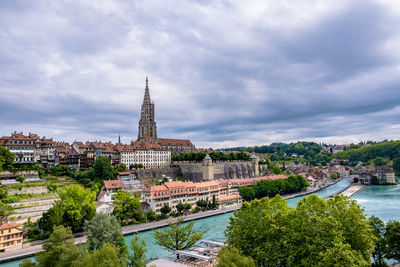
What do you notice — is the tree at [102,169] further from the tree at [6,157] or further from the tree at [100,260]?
the tree at [100,260]

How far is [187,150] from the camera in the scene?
105250 mm

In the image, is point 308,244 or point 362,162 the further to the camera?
point 362,162

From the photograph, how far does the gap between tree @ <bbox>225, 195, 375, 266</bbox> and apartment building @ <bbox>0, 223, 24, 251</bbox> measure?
23977 millimetres

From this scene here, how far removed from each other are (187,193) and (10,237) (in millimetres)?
26684

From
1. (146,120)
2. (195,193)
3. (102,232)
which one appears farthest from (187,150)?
(102,232)

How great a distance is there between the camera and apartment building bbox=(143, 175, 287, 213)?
44.2 m

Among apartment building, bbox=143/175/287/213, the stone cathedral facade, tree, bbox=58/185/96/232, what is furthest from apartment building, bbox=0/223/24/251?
the stone cathedral facade

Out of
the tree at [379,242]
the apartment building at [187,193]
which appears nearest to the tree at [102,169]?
the apartment building at [187,193]

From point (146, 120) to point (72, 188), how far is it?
6708 centimetres

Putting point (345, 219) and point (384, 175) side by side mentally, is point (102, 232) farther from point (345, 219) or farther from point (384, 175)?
point (384, 175)

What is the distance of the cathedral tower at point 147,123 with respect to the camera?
332 ft

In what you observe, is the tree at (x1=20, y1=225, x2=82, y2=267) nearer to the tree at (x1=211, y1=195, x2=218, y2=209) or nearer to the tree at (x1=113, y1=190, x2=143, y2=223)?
the tree at (x1=113, y1=190, x2=143, y2=223)

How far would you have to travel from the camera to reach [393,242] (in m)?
21.0

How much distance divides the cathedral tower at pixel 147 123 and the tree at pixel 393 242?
276 ft
